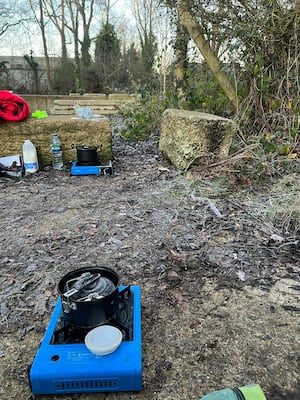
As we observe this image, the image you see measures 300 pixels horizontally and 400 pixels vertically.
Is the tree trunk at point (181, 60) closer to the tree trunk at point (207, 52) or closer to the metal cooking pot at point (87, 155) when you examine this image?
the tree trunk at point (207, 52)

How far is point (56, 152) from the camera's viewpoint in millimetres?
3467

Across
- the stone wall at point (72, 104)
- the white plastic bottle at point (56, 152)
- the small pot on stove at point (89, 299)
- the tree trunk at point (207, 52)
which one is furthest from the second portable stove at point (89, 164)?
the stone wall at point (72, 104)

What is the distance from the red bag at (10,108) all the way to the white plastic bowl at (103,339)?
2951 mm

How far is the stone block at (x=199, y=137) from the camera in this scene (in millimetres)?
3086

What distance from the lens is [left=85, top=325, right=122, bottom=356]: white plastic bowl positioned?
101cm

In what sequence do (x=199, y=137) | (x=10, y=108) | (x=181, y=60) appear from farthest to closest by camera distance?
(x=181, y=60) → (x=10, y=108) → (x=199, y=137)

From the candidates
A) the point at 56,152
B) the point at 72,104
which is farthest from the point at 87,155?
the point at 72,104

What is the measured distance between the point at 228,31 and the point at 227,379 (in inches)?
158

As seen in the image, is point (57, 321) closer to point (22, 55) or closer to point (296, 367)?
point (296, 367)

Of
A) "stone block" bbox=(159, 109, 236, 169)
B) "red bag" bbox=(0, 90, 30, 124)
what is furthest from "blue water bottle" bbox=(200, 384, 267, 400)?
"red bag" bbox=(0, 90, 30, 124)

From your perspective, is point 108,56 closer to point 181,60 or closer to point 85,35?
point 85,35

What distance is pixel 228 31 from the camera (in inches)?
153

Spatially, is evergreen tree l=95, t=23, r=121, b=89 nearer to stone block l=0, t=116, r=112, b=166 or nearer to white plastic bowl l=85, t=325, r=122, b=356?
stone block l=0, t=116, r=112, b=166

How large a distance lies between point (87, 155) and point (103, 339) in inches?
105
